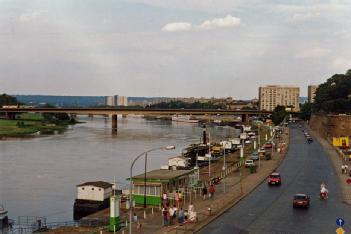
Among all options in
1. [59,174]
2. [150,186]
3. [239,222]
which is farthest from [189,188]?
[59,174]

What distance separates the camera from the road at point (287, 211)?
29.2m

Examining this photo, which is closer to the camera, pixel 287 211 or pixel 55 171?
pixel 287 211

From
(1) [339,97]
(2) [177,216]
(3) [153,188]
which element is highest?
(1) [339,97]

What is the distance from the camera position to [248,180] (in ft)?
162

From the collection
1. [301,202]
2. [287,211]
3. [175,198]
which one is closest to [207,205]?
[175,198]

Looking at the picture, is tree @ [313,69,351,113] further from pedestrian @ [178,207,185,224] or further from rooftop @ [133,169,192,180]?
pedestrian @ [178,207,185,224]

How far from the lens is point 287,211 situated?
34062 millimetres

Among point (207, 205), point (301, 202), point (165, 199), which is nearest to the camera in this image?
point (301, 202)

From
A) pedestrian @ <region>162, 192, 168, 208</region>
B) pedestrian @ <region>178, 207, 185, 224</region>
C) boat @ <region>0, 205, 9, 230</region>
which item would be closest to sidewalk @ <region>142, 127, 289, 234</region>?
pedestrian @ <region>178, 207, 185, 224</region>

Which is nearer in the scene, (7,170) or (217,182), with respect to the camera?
(217,182)

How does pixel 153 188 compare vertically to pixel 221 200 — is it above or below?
above

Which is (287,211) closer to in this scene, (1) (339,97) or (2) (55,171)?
(2) (55,171)

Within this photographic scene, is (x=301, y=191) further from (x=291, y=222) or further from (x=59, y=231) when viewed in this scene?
A: (x=59, y=231)

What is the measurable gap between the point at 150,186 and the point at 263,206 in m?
7.49
